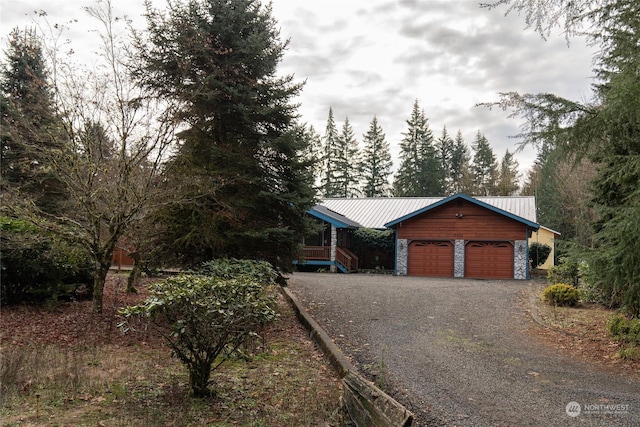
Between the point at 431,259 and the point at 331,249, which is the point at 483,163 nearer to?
the point at 431,259

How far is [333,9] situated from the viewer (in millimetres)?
8625

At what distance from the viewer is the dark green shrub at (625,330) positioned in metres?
6.94

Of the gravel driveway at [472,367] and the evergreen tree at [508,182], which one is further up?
the evergreen tree at [508,182]

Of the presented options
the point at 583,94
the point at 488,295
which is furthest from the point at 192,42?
the point at 488,295

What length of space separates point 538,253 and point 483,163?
25.6 m

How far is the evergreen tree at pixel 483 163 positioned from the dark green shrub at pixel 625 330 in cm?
4168

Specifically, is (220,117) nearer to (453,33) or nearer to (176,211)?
(176,211)

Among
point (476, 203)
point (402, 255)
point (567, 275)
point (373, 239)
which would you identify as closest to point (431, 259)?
point (402, 255)

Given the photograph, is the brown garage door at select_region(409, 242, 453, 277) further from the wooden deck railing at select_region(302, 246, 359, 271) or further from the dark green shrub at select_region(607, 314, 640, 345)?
the dark green shrub at select_region(607, 314, 640, 345)

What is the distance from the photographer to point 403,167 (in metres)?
47.0

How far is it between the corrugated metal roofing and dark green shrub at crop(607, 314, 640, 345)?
55.4 ft

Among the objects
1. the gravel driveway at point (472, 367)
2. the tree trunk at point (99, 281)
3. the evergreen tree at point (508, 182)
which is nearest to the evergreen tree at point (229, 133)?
the tree trunk at point (99, 281)

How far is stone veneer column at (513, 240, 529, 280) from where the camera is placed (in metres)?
20.4

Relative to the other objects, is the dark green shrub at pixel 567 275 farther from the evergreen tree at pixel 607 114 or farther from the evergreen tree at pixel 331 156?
the evergreen tree at pixel 331 156
